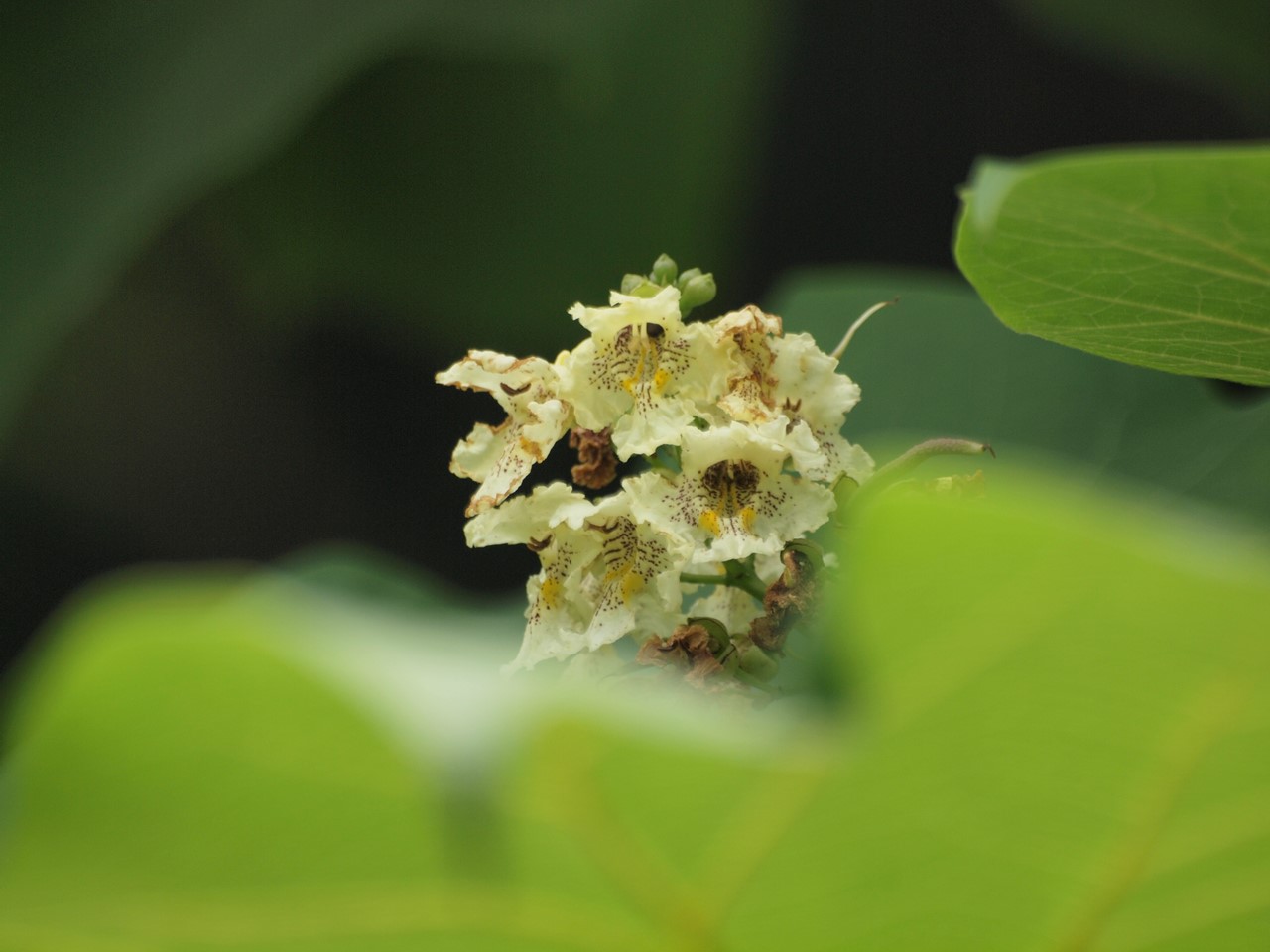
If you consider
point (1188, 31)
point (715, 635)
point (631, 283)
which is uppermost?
point (1188, 31)

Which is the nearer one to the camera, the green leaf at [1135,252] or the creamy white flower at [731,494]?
the green leaf at [1135,252]

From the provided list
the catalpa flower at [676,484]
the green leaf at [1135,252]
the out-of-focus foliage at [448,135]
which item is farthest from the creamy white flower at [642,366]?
the out-of-focus foliage at [448,135]

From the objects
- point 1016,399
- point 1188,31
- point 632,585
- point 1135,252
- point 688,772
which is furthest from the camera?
point 1188,31

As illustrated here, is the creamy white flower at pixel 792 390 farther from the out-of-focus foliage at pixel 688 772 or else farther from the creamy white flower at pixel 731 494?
the out-of-focus foliage at pixel 688 772

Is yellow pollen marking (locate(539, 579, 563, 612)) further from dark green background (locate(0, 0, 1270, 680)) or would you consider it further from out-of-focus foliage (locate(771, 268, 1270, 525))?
dark green background (locate(0, 0, 1270, 680))

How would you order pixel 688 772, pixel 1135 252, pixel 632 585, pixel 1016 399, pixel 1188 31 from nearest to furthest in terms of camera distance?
pixel 688 772
pixel 1135 252
pixel 632 585
pixel 1016 399
pixel 1188 31

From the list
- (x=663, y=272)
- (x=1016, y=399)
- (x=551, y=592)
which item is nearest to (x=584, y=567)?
(x=551, y=592)

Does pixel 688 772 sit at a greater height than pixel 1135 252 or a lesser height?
lesser

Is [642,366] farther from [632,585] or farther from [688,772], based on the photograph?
[688,772]
